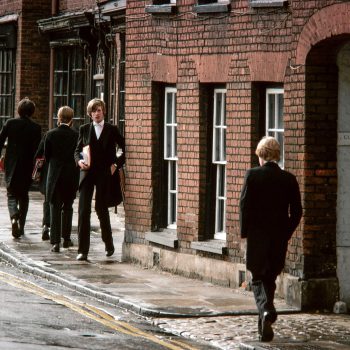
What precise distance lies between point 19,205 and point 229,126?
591 centimetres

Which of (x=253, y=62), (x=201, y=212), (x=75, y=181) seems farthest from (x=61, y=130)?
(x=253, y=62)

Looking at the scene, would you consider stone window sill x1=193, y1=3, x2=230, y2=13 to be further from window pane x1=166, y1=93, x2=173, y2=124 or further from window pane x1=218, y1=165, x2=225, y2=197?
window pane x1=218, y1=165, x2=225, y2=197

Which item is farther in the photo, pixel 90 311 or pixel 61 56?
pixel 61 56

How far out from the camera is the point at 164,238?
18.3 metres

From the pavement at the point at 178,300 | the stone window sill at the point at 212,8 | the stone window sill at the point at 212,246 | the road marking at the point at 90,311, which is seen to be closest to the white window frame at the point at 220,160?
the stone window sill at the point at 212,246

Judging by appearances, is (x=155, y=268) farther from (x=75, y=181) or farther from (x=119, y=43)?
(x=119, y=43)

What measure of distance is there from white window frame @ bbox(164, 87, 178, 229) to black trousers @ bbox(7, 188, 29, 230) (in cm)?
368

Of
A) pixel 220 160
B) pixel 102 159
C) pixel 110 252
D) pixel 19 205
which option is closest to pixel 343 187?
pixel 220 160

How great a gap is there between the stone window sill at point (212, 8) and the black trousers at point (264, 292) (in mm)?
4680

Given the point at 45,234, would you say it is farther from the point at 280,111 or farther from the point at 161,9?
the point at 280,111

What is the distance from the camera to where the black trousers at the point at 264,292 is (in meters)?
13.0

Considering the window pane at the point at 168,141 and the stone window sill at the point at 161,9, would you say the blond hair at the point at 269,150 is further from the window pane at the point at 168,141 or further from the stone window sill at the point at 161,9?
the window pane at the point at 168,141

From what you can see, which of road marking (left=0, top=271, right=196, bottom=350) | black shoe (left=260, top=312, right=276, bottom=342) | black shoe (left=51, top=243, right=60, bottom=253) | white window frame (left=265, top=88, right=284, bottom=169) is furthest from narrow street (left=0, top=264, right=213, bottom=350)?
black shoe (left=51, top=243, right=60, bottom=253)

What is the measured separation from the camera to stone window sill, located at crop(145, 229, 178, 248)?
1809 centimetres
